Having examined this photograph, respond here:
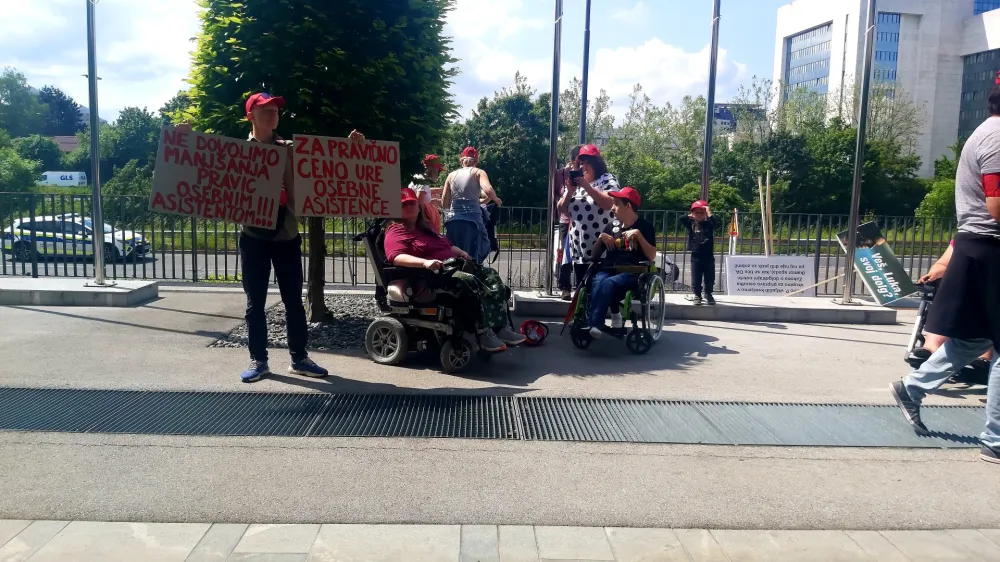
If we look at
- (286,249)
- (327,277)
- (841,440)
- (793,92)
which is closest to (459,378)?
(286,249)

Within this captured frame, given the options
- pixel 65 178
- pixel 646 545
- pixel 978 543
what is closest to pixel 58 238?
pixel 646 545

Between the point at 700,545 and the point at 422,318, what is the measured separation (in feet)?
12.0

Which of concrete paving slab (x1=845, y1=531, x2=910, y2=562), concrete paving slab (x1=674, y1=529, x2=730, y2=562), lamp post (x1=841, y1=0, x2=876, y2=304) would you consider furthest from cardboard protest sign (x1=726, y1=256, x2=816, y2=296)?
concrete paving slab (x1=674, y1=529, x2=730, y2=562)

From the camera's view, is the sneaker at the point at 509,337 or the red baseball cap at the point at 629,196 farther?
the red baseball cap at the point at 629,196

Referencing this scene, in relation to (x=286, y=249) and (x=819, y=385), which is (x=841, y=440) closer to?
(x=819, y=385)

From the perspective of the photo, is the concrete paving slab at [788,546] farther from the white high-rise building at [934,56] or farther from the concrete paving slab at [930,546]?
the white high-rise building at [934,56]

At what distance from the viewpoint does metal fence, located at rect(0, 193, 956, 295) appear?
11.5 metres

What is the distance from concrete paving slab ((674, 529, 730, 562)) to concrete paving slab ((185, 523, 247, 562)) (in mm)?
2037

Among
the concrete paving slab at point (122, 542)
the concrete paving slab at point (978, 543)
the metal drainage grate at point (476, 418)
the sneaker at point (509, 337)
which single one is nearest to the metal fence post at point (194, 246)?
the metal drainage grate at point (476, 418)

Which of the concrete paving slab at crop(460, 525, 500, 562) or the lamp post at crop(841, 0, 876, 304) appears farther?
the lamp post at crop(841, 0, 876, 304)

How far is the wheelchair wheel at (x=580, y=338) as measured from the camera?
7500 millimetres

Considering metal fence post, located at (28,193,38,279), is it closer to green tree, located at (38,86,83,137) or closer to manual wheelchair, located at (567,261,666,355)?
manual wheelchair, located at (567,261,666,355)

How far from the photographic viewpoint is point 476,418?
5.29 meters

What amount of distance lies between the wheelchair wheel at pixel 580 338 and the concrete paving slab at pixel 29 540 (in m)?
4.87
